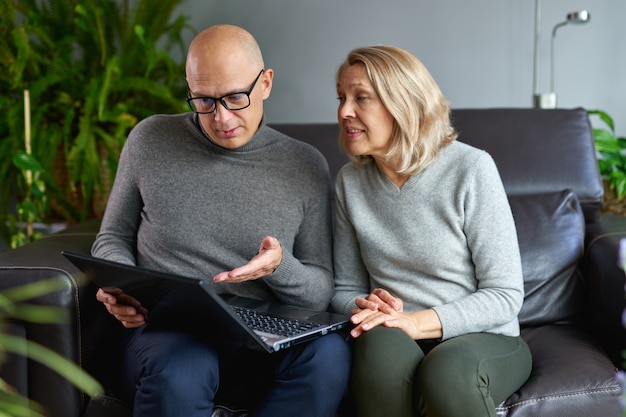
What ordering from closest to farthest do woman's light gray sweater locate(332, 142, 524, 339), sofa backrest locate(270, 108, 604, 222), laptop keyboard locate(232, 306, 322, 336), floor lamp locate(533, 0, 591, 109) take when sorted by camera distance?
1. laptop keyboard locate(232, 306, 322, 336)
2. woman's light gray sweater locate(332, 142, 524, 339)
3. sofa backrest locate(270, 108, 604, 222)
4. floor lamp locate(533, 0, 591, 109)

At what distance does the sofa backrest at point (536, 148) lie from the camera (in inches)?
77.4

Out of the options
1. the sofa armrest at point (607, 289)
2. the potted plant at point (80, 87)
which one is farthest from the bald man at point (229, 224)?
the potted plant at point (80, 87)

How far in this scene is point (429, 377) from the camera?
1336 mm

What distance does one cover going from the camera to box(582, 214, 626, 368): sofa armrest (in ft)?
5.30

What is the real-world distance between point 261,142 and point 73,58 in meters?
1.81

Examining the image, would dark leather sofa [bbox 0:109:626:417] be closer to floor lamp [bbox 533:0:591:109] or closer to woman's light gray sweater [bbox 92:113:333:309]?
woman's light gray sweater [bbox 92:113:333:309]

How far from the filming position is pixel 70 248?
177 cm

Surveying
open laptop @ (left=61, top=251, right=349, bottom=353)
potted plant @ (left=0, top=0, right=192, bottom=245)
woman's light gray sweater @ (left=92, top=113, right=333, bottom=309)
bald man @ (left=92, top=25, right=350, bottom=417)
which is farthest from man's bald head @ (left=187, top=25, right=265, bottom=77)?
potted plant @ (left=0, top=0, right=192, bottom=245)

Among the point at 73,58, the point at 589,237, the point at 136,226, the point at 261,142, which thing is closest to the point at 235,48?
the point at 261,142

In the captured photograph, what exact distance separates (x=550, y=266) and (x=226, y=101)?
0.88m

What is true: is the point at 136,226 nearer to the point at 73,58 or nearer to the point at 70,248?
the point at 70,248

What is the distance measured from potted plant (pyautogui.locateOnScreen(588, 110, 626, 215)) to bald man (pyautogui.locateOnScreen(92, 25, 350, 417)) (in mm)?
1304

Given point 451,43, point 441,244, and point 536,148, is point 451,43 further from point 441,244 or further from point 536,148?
point 441,244

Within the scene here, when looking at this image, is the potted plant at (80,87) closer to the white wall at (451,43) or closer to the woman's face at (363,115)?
the white wall at (451,43)
